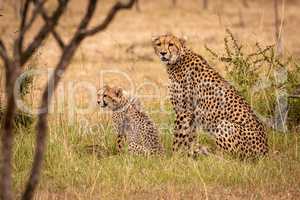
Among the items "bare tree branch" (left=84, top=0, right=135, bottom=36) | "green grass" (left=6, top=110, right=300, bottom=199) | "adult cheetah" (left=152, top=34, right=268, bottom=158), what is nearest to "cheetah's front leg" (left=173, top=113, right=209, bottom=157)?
"adult cheetah" (left=152, top=34, right=268, bottom=158)

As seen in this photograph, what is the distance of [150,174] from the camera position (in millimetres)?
5141

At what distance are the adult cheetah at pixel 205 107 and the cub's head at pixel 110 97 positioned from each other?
469 millimetres

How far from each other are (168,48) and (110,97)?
0.68 metres

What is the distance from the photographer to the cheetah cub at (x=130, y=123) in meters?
5.94

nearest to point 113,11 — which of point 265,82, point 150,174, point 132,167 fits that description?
point 150,174

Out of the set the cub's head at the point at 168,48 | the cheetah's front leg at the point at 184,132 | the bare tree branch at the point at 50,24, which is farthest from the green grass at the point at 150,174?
the bare tree branch at the point at 50,24

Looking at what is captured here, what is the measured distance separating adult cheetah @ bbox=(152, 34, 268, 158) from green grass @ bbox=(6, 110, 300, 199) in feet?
0.51

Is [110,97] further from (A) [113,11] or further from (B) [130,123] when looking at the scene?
(A) [113,11]

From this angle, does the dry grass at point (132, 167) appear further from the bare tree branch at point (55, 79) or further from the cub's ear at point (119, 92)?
the bare tree branch at point (55, 79)

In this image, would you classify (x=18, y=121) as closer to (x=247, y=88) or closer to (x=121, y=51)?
(x=247, y=88)

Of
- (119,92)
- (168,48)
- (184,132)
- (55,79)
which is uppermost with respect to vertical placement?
(168,48)

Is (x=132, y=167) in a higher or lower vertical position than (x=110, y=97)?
lower

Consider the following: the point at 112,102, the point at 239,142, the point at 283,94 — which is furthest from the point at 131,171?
the point at 283,94

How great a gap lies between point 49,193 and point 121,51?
750 cm
